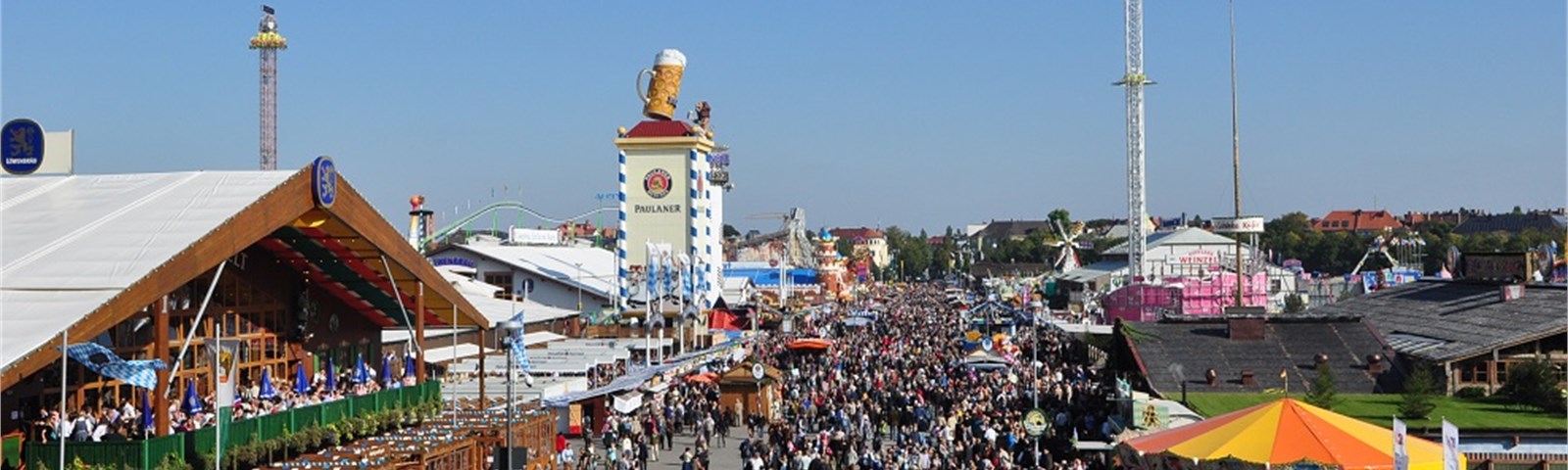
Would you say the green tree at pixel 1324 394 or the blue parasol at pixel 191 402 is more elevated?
the blue parasol at pixel 191 402

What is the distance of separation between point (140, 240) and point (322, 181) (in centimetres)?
261

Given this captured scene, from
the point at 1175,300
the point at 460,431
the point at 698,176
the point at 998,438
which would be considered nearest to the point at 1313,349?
the point at 998,438

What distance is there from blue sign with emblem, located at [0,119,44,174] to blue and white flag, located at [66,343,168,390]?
297 inches

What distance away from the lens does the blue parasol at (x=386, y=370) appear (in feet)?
94.5

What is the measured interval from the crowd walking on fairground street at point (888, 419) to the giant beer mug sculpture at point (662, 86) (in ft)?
95.7

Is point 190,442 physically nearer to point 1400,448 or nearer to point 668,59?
point 1400,448

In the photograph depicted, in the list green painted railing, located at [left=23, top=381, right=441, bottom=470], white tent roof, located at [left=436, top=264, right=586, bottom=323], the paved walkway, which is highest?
white tent roof, located at [left=436, top=264, right=586, bottom=323]

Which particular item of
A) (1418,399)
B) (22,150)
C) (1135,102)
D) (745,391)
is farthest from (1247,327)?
(1135,102)

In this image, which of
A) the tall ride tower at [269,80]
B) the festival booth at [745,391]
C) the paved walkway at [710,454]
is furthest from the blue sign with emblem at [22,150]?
the tall ride tower at [269,80]

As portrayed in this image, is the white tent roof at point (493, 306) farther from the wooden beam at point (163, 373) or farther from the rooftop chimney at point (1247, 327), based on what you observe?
the wooden beam at point (163, 373)

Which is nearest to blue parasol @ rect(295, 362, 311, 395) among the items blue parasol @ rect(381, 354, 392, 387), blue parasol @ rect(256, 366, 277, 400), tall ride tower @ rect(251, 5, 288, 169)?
blue parasol @ rect(256, 366, 277, 400)

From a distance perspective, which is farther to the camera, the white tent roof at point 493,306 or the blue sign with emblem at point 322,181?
the white tent roof at point 493,306

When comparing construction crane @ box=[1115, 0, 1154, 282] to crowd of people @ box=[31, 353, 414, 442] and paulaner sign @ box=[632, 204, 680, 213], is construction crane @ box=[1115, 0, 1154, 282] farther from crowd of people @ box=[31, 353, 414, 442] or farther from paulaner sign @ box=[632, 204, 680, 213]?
crowd of people @ box=[31, 353, 414, 442]

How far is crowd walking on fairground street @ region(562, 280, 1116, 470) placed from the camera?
33.0m
